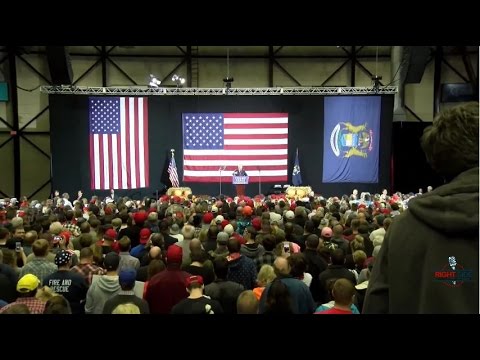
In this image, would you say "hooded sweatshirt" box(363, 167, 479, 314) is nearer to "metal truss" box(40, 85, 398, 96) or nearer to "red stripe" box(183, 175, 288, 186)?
"metal truss" box(40, 85, 398, 96)

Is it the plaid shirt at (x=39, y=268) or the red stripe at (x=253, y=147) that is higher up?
the red stripe at (x=253, y=147)

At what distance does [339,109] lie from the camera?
18.3m

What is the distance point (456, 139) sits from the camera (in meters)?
1.56

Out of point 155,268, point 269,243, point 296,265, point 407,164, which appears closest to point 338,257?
point 296,265

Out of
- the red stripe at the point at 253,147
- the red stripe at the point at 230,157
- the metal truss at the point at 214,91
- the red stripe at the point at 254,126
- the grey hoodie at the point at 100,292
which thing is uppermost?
the metal truss at the point at 214,91

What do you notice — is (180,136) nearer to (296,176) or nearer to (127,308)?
(296,176)

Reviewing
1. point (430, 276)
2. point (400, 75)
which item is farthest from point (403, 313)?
point (400, 75)

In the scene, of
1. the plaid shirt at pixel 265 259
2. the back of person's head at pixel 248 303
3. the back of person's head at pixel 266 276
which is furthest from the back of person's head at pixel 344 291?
the plaid shirt at pixel 265 259

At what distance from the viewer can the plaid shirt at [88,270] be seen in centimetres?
529

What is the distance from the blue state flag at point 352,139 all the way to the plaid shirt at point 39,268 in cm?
1419

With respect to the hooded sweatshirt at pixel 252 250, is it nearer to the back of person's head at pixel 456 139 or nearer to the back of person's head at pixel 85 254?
the back of person's head at pixel 85 254

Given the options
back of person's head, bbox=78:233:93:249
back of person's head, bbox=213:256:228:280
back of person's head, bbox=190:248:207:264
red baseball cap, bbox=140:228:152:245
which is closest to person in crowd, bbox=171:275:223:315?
back of person's head, bbox=213:256:228:280
